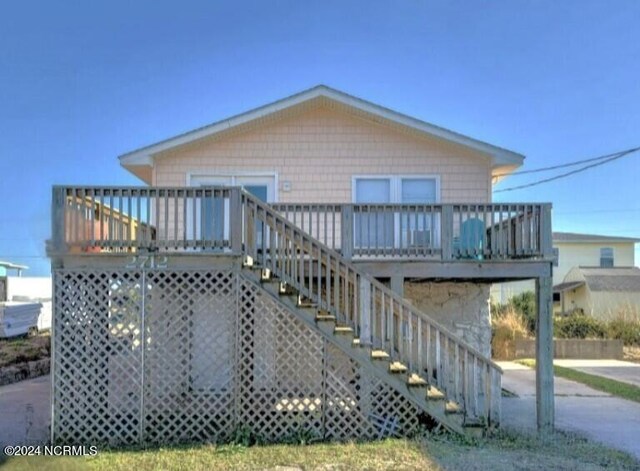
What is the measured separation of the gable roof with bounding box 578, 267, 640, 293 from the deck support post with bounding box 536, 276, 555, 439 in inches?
738

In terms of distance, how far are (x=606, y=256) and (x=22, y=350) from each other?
2870cm

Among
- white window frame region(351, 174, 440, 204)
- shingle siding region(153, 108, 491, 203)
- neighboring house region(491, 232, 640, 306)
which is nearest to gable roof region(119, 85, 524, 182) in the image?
shingle siding region(153, 108, 491, 203)

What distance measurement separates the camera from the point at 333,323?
667 cm

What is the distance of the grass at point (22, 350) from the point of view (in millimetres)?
12608

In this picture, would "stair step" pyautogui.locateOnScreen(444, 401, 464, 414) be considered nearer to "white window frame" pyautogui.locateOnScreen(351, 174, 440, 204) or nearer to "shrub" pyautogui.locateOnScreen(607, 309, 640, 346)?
"white window frame" pyautogui.locateOnScreen(351, 174, 440, 204)

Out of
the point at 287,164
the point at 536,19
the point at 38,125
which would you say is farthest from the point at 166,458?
the point at 38,125

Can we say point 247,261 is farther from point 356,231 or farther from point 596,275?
point 596,275

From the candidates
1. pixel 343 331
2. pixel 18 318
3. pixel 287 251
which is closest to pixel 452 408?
pixel 343 331

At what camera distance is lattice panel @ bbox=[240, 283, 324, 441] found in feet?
21.3

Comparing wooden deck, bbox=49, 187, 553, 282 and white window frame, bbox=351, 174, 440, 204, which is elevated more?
white window frame, bbox=351, 174, 440, 204

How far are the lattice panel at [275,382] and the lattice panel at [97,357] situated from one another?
1.43 m

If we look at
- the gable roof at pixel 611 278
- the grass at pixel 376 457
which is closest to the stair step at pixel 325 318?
the grass at pixel 376 457

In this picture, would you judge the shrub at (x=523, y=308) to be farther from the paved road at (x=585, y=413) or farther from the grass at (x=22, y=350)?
the grass at (x=22, y=350)

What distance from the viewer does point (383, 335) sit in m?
6.48
